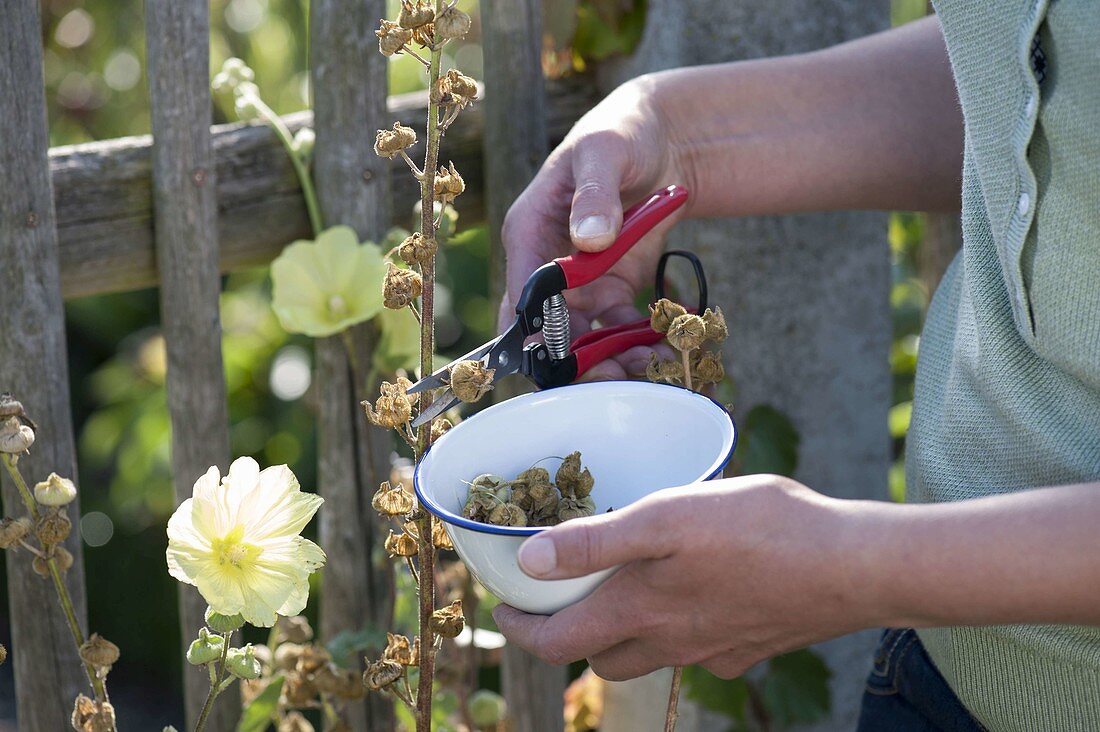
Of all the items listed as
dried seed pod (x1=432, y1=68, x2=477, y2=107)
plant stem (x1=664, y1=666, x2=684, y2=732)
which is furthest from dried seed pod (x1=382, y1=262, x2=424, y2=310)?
plant stem (x1=664, y1=666, x2=684, y2=732)

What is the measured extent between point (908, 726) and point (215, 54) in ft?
8.32

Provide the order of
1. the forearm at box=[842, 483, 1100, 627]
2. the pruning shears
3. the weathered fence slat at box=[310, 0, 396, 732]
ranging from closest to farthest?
the forearm at box=[842, 483, 1100, 627] → the pruning shears → the weathered fence slat at box=[310, 0, 396, 732]

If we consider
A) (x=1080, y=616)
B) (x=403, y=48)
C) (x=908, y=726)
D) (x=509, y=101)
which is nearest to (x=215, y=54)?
(x=509, y=101)

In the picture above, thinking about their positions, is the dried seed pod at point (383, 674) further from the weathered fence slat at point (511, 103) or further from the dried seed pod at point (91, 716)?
the weathered fence slat at point (511, 103)

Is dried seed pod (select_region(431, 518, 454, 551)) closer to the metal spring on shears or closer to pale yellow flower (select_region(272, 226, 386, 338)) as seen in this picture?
the metal spring on shears

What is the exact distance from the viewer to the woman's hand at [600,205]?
919 millimetres

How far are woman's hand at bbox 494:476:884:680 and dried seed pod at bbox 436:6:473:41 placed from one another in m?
0.33

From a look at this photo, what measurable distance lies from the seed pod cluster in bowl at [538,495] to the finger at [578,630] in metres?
0.07

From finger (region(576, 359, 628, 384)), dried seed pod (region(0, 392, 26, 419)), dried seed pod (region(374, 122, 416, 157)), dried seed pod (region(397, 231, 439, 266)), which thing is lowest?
finger (region(576, 359, 628, 384))

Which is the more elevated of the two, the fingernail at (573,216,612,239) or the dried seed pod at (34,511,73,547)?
the fingernail at (573,216,612,239)

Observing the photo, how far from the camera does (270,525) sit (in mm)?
753

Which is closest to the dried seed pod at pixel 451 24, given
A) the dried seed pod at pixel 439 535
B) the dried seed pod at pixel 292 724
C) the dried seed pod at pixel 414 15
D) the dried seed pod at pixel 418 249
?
the dried seed pod at pixel 414 15

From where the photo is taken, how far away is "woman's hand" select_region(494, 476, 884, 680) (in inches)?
26.2

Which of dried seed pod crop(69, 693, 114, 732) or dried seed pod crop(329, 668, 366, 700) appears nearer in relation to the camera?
dried seed pod crop(69, 693, 114, 732)
